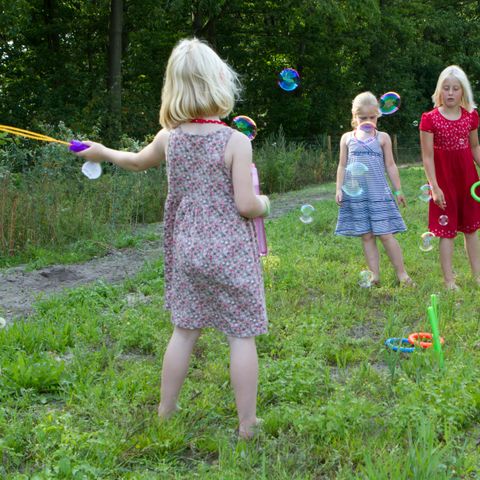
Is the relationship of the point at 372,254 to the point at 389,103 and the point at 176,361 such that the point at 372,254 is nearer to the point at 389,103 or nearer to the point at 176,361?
the point at 389,103

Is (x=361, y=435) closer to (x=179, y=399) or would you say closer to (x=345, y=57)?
(x=179, y=399)

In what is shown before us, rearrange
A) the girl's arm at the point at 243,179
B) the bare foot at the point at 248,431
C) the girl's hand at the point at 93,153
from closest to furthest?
the girl's arm at the point at 243,179 → the bare foot at the point at 248,431 → the girl's hand at the point at 93,153

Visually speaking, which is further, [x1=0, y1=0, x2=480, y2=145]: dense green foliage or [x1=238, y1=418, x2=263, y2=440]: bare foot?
[x1=0, y1=0, x2=480, y2=145]: dense green foliage

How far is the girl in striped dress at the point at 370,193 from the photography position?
5738 mm

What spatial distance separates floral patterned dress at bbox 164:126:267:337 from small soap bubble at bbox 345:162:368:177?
2.87 metres

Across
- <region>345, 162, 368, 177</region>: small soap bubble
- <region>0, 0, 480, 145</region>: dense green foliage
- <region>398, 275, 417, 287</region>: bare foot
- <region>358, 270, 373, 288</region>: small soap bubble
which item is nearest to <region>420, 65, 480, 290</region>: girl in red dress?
<region>398, 275, 417, 287</region>: bare foot

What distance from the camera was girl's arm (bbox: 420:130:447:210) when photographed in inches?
213

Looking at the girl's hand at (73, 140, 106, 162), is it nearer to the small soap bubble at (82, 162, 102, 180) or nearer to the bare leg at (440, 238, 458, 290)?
the small soap bubble at (82, 162, 102, 180)

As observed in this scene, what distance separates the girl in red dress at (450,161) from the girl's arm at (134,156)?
2880 millimetres

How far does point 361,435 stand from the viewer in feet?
9.78

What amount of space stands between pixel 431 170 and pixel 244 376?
121 inches

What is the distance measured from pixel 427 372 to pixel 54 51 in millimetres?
21530

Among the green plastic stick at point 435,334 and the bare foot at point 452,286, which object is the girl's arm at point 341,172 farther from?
the green plastic stick at point 435,334

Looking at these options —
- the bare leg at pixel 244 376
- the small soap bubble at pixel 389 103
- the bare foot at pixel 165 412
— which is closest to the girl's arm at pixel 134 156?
the bare leg at pixel 244 376
